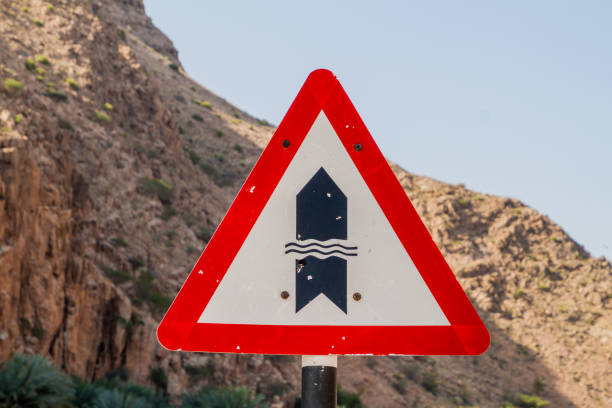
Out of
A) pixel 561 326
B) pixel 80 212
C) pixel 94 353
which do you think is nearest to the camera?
pixel 94 353

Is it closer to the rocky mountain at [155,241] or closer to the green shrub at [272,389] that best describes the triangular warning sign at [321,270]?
the rocky mountain at [155,241]

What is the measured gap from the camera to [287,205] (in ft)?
7.66

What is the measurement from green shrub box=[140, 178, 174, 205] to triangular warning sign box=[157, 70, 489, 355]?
24.4m

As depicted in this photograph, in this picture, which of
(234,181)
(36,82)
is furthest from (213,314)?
(234,181)

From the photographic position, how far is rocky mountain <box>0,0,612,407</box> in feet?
50.5

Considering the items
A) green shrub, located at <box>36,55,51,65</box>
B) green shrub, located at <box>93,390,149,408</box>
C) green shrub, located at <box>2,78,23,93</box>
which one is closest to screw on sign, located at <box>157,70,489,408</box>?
green shrub, located at <box>93,390,149,408</box>

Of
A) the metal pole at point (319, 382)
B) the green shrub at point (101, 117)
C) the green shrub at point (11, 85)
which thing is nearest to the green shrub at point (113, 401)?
the metal pole at point (319, 382)

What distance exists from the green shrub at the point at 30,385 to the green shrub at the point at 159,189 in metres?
15.3

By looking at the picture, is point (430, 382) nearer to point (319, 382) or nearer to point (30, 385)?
point (30, 385)

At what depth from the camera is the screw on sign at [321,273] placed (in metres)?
2.23

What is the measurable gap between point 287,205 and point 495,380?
32.7 m

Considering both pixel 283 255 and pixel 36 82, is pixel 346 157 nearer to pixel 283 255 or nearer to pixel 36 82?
pixel 283 255

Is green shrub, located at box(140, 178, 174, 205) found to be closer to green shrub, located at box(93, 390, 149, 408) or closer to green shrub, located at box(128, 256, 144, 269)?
green shrub, located at box(128, 256, 144, 269)

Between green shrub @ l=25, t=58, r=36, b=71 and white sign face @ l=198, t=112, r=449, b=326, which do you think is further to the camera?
green shrub @ l=25, t=58, r=36, b=71
